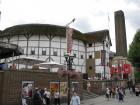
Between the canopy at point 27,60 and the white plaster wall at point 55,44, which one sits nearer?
the canopy at point 27,60

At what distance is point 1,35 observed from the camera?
1905 inches

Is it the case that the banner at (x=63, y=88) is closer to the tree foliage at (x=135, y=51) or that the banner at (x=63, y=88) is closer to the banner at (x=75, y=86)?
the banner at (x=75, y=86)

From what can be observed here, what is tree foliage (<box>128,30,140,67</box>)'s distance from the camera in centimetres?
3894

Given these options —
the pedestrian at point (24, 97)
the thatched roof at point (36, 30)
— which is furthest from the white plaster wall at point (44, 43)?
the pedestrian at point (24, 97)

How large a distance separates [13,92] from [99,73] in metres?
31.2

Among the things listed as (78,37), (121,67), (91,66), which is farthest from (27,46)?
(121,67)

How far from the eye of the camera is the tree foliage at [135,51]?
3894 centimetres

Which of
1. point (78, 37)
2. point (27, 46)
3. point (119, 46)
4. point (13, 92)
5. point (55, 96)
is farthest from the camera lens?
point (119, 46)

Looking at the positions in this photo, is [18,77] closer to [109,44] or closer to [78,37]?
[78,37]

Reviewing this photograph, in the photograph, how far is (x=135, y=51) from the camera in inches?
1539

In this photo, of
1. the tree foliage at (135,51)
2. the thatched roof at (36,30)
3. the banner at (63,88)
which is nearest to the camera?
the banner at (63,88)

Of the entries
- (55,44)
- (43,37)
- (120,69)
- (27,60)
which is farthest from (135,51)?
(120,69)

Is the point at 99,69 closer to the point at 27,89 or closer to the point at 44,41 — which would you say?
the point at 44,41

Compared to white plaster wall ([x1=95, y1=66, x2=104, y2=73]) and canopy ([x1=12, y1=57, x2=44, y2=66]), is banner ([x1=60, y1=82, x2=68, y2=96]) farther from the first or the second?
white plaster wall ([x1=95, y1=66, x2=104, y2=73])
